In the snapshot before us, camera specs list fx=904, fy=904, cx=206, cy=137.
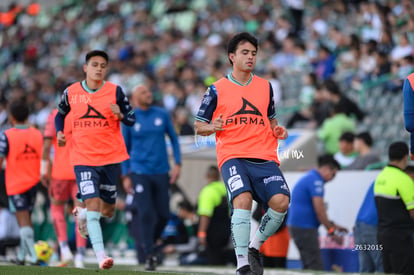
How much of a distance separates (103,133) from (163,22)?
21904 mm

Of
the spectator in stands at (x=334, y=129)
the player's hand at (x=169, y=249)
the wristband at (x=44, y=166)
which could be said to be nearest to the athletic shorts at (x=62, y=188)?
the wristband at (x=44, y=166)

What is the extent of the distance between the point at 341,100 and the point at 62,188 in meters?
6.85

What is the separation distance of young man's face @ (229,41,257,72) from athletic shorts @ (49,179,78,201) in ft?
14.8

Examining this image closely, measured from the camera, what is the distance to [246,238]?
26.3 feet

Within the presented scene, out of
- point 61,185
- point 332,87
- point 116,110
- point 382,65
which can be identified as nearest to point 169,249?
point 332,87

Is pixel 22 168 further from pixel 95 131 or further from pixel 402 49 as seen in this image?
pixel 402 49

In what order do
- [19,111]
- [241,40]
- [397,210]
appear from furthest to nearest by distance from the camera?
1. [19,111]
2. [397,210]
3. [241,40]

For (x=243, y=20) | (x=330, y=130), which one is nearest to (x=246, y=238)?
(x=330, y=130)

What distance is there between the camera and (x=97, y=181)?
9844 millimetres

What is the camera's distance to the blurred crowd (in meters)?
18.7

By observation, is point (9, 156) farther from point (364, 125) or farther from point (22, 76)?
point (22, 76)

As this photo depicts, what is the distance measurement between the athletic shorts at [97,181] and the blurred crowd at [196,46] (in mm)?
2353

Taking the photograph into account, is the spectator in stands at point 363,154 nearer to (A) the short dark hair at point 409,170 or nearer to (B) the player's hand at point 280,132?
(A) the short dark hair at point 409,170

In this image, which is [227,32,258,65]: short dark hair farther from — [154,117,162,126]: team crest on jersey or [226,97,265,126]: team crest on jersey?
[154,117,162,126]: team crest on jersey
